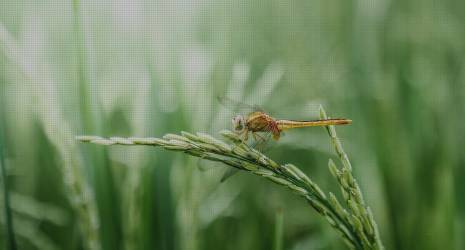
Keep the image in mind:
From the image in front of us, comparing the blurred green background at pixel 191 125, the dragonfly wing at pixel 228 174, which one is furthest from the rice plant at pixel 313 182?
the blurred green background at pixel 191 125

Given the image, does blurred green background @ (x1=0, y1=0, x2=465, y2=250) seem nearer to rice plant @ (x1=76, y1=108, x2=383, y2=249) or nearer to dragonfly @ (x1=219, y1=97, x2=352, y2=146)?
dragonfly @ (x1=219, y1=97, x2=352, y2=146)

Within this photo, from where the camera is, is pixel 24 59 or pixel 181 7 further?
pixel 181 7

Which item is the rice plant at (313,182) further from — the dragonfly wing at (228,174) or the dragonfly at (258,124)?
the dragonfly at (258,124)

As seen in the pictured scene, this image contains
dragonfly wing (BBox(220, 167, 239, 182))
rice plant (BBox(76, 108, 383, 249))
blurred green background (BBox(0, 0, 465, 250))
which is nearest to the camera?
rice plant (BBox(76, 108, 383, 249))

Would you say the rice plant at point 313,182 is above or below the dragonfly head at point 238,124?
below

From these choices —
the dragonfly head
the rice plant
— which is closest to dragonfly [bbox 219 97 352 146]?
the dragonfly head

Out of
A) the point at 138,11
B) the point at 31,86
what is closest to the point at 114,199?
the point at 31,86

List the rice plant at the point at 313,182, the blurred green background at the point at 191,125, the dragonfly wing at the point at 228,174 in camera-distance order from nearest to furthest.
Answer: the rice plant at the point at 313,182, the dragonfly wing at the point at 228,174, the blurred green background at the point at 191,125

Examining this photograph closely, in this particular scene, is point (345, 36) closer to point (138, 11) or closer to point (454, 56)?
point (454, 56)
